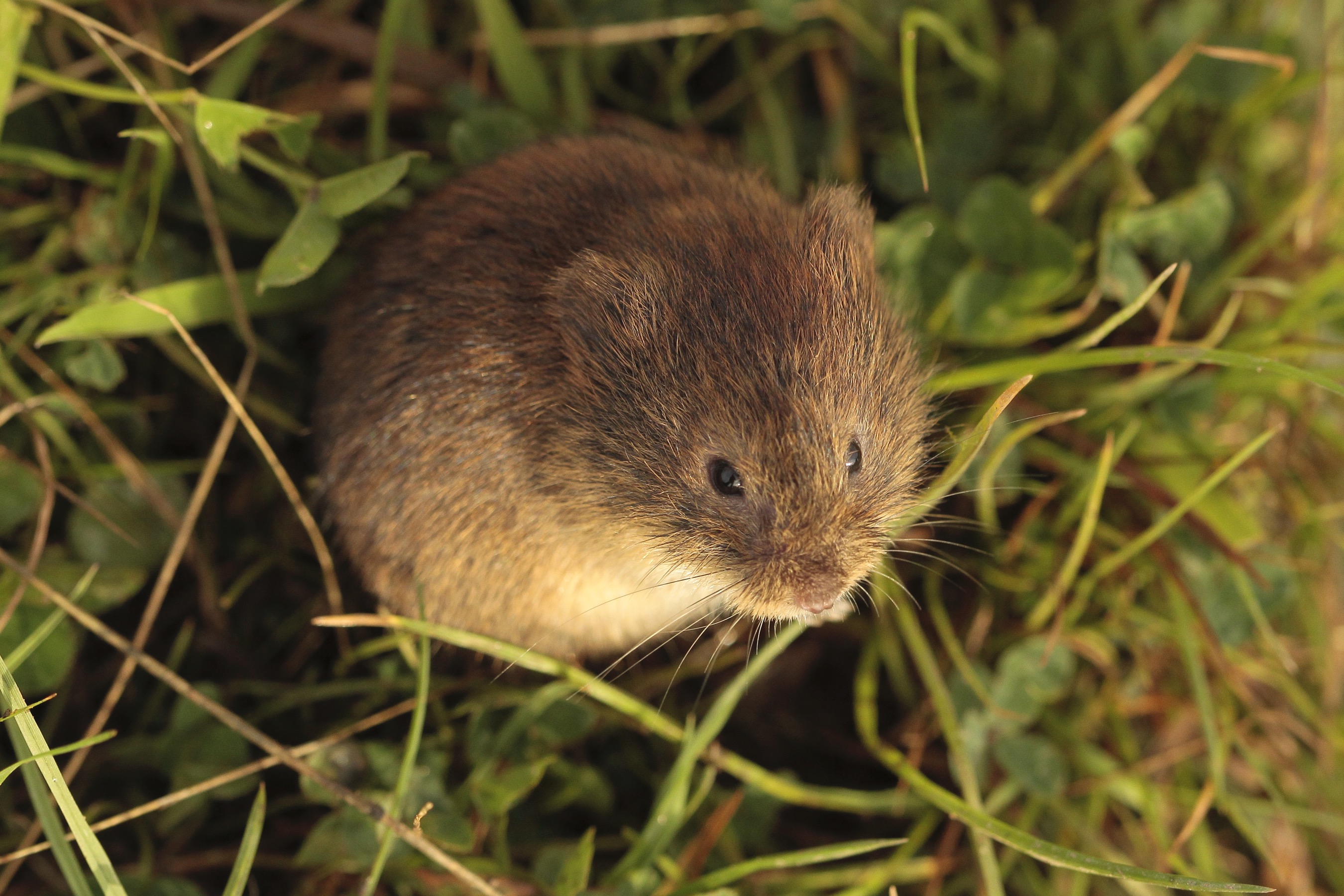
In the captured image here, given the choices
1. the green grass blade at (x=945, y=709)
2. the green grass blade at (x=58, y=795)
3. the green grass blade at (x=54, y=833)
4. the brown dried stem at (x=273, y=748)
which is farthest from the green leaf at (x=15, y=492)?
the green grass blade at (x=945, y=709)

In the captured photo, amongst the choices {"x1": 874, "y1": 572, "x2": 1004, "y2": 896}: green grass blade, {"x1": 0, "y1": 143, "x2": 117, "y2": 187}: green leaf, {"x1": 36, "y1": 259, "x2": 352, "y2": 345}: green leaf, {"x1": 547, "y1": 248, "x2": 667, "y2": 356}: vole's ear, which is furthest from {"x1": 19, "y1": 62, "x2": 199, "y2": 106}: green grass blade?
{"x1": 874, "y1": 572, "x2": 1004, "y2": 896}: green grass blade

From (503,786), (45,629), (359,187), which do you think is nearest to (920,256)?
(359,187)

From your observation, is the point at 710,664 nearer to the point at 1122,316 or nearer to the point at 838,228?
the point at 838,228

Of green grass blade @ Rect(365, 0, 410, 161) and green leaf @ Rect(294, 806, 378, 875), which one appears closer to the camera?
green leaf @ Rect(294, 806, 378, 875)

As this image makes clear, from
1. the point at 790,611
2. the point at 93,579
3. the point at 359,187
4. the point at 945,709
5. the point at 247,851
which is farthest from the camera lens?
the point at 945,709

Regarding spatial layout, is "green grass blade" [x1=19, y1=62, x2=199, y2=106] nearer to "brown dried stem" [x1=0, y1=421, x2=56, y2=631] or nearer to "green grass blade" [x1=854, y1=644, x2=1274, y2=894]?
"brown dried stem" [x1=0, y1=421, x2=56, y2=631]

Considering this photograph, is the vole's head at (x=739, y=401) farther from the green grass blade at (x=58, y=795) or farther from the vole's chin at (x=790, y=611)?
the green grass blade at (x=58, y=795)

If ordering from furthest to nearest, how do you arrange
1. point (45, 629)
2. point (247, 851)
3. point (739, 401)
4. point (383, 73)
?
point (383, 73), point (45, 629), point (247, 851), point (739, 401)
